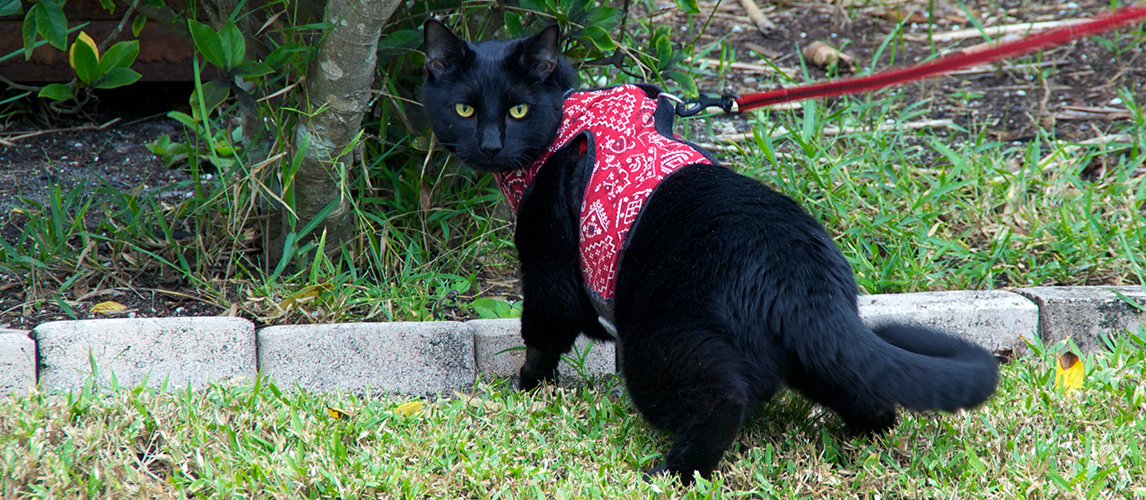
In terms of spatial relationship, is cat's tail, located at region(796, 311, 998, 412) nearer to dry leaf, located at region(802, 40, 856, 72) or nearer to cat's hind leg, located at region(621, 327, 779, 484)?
cat's hind leg, located at region(621, 327, 779, 484)

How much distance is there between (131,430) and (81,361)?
1.52 ft

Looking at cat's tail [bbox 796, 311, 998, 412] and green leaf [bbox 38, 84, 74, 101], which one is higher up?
green leaf [bbox 38, 84, 74, 101]

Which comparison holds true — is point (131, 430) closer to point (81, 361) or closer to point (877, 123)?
point (81, 361)

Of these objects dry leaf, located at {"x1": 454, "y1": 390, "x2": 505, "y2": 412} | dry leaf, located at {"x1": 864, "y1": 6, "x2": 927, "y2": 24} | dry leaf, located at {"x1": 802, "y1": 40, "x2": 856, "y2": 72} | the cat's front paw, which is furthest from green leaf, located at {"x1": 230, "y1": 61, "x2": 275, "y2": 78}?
dry leaf, located at {"x1": 864, "y1": 6, "x2": 927, "y2": 24}

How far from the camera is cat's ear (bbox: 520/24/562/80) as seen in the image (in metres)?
2.03

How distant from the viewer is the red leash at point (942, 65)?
143 cm

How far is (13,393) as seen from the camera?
6.58 ft

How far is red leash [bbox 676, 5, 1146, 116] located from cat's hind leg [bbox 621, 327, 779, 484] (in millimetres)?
725

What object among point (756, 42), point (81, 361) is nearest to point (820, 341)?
point (81, 361)

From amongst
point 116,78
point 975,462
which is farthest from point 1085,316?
point 116,78

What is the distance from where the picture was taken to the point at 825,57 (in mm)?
3990

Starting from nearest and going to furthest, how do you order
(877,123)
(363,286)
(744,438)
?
(744,438)
(363,286)
(877,123)

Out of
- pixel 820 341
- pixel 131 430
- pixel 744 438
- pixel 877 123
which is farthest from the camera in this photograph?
pixel 877 123

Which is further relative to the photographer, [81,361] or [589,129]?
[81,361]
